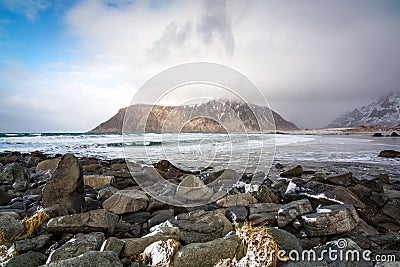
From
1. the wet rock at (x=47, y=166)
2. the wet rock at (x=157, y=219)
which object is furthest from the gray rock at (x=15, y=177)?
the wet rock at (x=157, y=219)

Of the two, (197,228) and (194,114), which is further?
(194,114)

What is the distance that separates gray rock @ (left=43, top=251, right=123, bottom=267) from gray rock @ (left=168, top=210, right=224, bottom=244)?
1.23m

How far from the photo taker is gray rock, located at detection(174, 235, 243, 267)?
3348 millimetres

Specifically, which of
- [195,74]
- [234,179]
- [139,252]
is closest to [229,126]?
[234,179]

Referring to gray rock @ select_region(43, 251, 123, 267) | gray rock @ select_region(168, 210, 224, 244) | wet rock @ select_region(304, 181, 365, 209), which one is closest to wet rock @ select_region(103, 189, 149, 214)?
gray rock @ select_region(168, 210, 224, 244)

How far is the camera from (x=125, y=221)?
5.93 meters

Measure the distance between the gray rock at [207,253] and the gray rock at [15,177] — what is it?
8.91 m

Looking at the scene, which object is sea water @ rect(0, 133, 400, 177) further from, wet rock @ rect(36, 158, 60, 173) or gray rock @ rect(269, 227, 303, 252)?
gray rock @ rect(269, 227, 303, 252)

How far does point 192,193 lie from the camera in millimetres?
6973

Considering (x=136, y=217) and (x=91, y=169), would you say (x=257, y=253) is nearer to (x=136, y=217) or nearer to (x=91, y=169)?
(x=136, y=217)

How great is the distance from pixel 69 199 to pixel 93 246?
2656 millimetres

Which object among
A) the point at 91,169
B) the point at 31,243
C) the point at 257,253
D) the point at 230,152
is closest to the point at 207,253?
the point at 257,253

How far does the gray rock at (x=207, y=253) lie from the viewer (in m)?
3.35

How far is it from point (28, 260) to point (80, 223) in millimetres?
931
